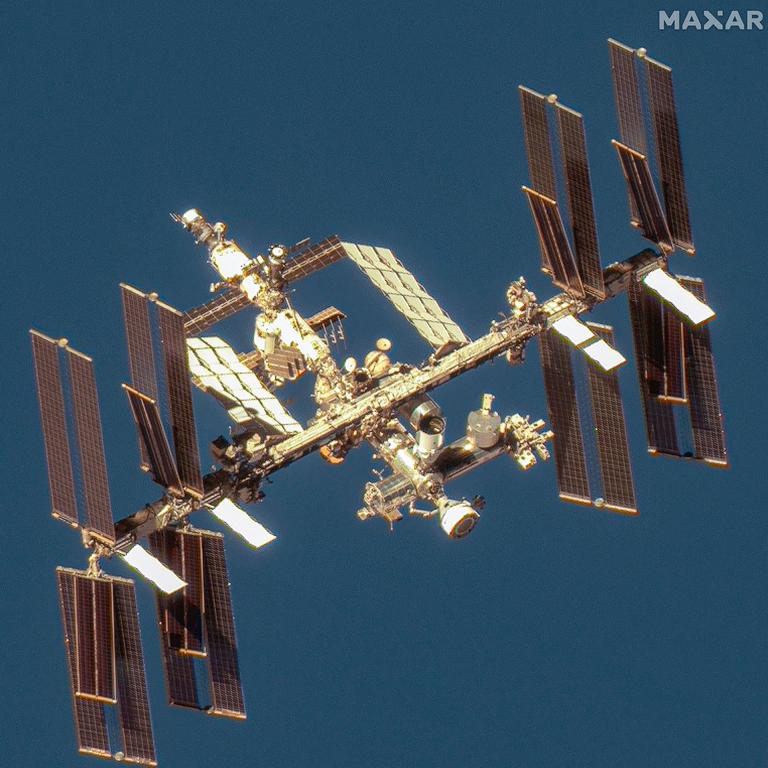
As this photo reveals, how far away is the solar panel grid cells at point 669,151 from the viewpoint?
154750 millimetres

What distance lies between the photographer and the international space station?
150625 mm

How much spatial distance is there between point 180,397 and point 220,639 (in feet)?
32.1

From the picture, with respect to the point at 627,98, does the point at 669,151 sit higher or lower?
lower

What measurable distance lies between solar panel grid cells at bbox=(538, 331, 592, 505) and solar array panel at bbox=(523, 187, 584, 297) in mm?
2075

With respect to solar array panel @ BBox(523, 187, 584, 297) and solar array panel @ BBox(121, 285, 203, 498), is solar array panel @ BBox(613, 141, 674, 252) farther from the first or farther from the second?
solar array panel @ BBox(121, 285, 203, 498)

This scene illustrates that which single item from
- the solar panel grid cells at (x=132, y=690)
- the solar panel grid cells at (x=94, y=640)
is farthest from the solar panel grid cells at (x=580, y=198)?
the solar panel grid cells at (x=94, y=640)

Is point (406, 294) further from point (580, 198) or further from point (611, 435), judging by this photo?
point (611, 435)

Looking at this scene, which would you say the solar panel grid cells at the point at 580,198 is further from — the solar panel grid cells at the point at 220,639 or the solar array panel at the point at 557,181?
the solar panel grid cells at the point at 220,639

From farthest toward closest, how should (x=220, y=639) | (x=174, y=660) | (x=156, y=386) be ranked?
(x=174, y=660) → (x=220, y=639) → (x=156, y=386)

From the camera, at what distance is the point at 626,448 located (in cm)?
15638

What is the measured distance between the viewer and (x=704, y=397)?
15862cm

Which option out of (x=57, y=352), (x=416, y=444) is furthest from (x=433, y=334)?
(x=57, y=352)

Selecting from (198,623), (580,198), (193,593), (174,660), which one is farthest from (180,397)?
(580,198)

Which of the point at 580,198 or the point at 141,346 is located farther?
the point at 580,198
